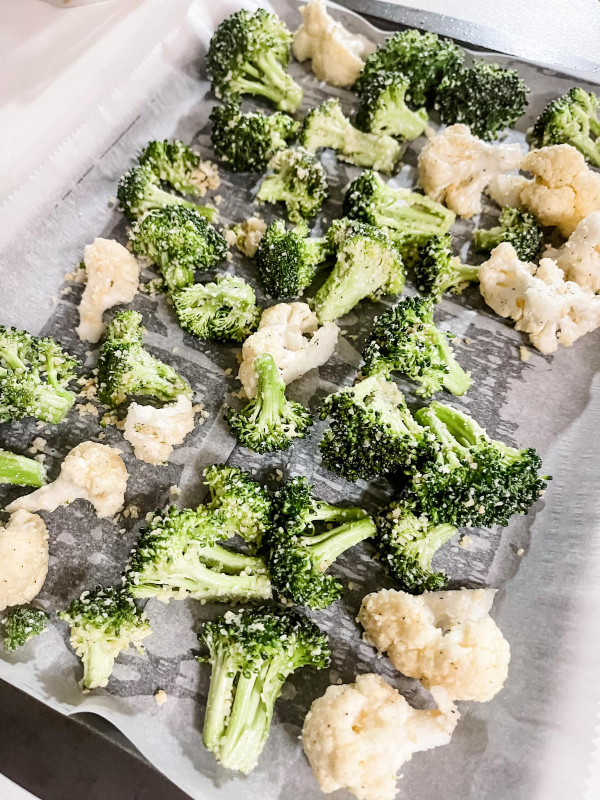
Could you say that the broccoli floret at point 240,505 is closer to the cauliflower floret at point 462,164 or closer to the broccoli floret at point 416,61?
the cauliflower floret at point 462,164

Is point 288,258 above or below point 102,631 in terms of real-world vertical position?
above

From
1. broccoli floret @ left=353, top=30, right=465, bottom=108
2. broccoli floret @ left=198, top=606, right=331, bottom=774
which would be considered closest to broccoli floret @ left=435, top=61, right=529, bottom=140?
broccoli floret @ left=353, top=30, right=465, bottom=108

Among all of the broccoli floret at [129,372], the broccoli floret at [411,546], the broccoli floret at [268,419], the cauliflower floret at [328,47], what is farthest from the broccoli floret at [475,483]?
the cauliflower floret at [328,47]

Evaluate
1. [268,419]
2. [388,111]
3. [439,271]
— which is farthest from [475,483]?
[388,111]

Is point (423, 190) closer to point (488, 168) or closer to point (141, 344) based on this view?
point (488, 168)

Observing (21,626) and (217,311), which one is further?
(217,311)

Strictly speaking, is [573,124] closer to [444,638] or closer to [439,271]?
[439,271]

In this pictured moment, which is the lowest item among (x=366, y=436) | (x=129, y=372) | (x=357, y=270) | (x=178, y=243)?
(x=129, y=372)
